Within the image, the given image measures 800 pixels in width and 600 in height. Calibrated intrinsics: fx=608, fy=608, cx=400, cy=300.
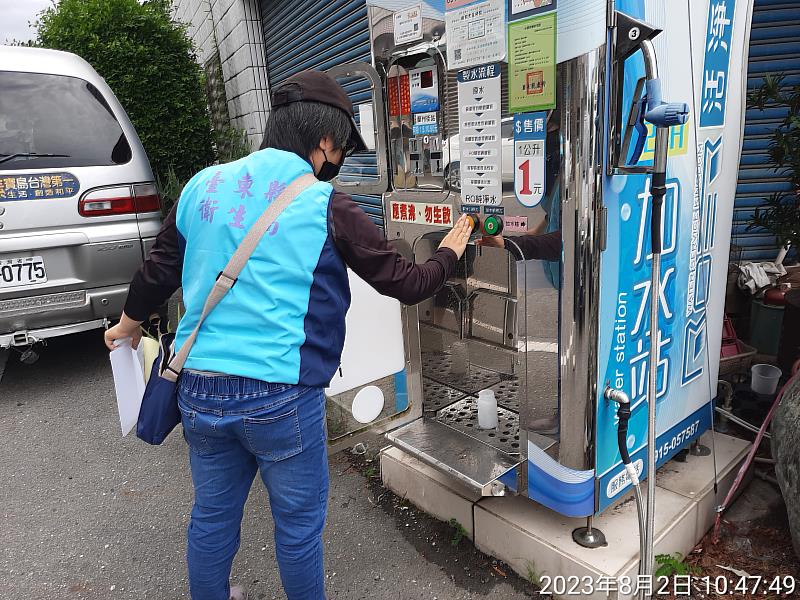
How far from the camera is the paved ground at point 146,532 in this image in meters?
2.40

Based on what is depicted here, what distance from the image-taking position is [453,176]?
2.17 metres

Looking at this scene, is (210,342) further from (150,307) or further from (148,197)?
(148,197)

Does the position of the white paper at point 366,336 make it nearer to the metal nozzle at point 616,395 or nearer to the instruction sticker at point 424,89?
the instruction sticker at point 424,89

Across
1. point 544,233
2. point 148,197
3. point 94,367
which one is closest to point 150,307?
point 544,233

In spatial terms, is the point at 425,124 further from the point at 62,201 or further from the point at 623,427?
the point at 62,201

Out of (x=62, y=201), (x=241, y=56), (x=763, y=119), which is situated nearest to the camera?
(x=763, y=119)

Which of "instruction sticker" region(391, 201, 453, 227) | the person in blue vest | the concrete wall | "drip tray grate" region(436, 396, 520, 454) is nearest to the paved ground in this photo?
"drip tray grate" region(436, 396, 520, 454)

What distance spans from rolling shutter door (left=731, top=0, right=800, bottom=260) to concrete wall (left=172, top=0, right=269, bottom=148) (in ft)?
17.2

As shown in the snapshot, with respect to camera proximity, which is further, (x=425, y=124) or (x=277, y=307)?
(x=425, y=124)

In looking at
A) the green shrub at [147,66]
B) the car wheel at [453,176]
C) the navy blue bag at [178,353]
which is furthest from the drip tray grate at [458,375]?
the green shrub at [147,66]

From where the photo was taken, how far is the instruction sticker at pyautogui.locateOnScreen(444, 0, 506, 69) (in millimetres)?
1875

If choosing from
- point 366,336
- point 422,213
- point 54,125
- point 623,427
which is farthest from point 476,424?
point 54,125

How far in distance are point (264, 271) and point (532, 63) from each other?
3.27 ft

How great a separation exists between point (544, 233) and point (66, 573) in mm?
2371
